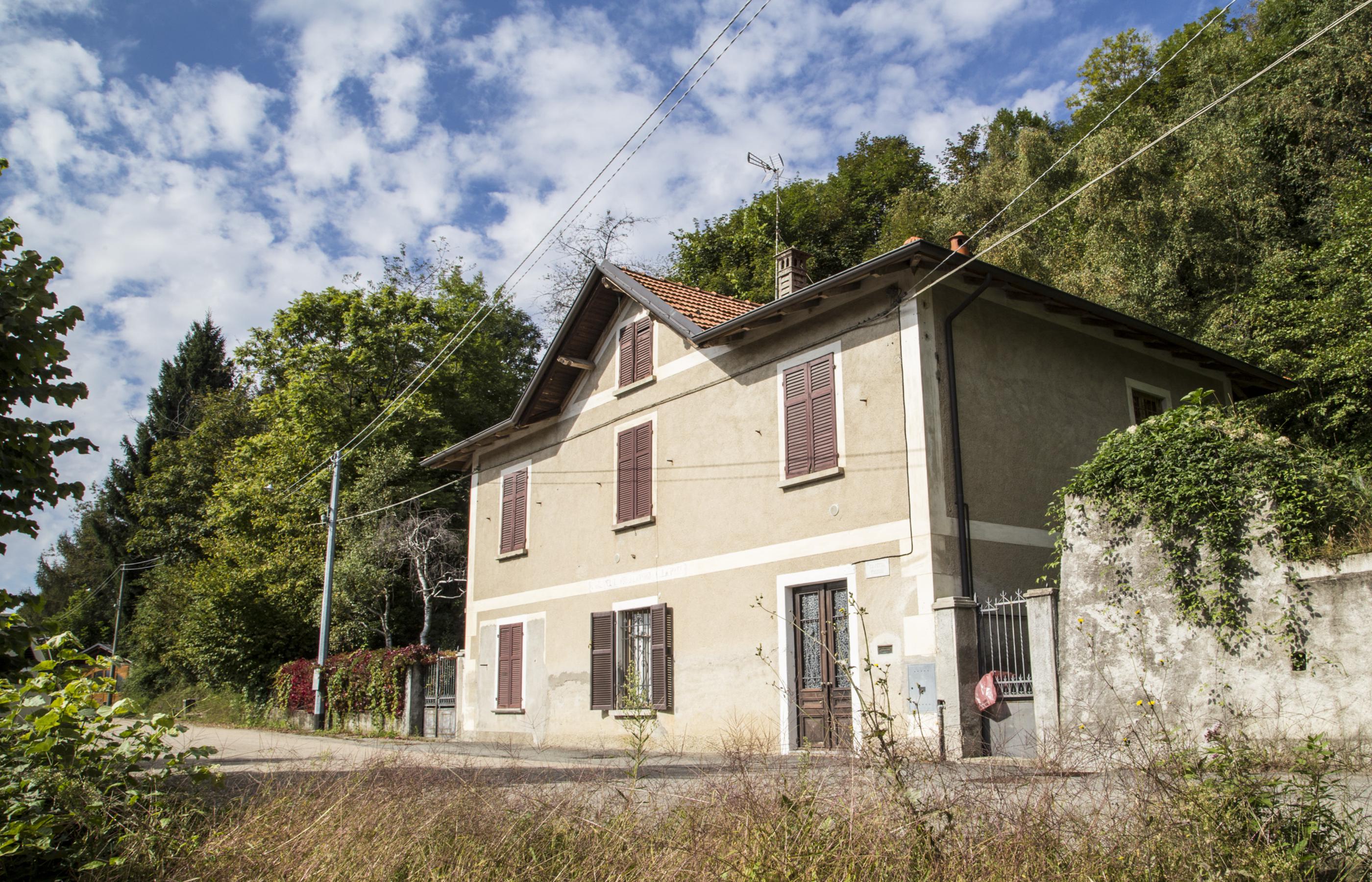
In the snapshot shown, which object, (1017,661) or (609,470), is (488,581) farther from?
(1017,661)

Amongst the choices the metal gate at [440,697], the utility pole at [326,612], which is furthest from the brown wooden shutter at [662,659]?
the utility pole at [326,612]

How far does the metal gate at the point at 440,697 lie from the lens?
766 inches

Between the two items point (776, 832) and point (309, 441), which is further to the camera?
point (309, 441)

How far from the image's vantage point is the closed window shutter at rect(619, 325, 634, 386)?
16109 millimetres

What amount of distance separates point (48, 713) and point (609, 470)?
1131cm

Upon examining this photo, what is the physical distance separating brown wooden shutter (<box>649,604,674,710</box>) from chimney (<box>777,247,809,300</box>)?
4.90 metres

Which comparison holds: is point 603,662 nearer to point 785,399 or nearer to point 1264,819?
point 785,399

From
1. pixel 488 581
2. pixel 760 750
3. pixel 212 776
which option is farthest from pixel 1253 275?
pixel 212 776

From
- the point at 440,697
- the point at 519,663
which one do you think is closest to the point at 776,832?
the point at 519,663

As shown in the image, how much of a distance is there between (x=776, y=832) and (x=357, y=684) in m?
18.9

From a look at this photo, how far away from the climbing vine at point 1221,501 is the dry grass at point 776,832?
3410 mm

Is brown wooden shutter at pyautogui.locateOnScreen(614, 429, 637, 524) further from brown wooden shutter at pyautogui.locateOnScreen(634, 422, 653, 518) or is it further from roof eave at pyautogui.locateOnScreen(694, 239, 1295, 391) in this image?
roof eave at pyautogui.locateOnScreen(694, 239, 1295, 391)

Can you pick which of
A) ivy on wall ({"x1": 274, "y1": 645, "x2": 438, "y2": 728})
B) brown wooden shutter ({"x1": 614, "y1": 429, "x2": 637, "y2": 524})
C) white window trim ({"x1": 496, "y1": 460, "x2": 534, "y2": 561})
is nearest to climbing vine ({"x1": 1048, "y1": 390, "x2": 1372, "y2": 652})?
brown wooden shutter ({"x1": 614, "y1": 429, "x2": 637, "y2": 524})

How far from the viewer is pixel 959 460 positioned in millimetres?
11461
